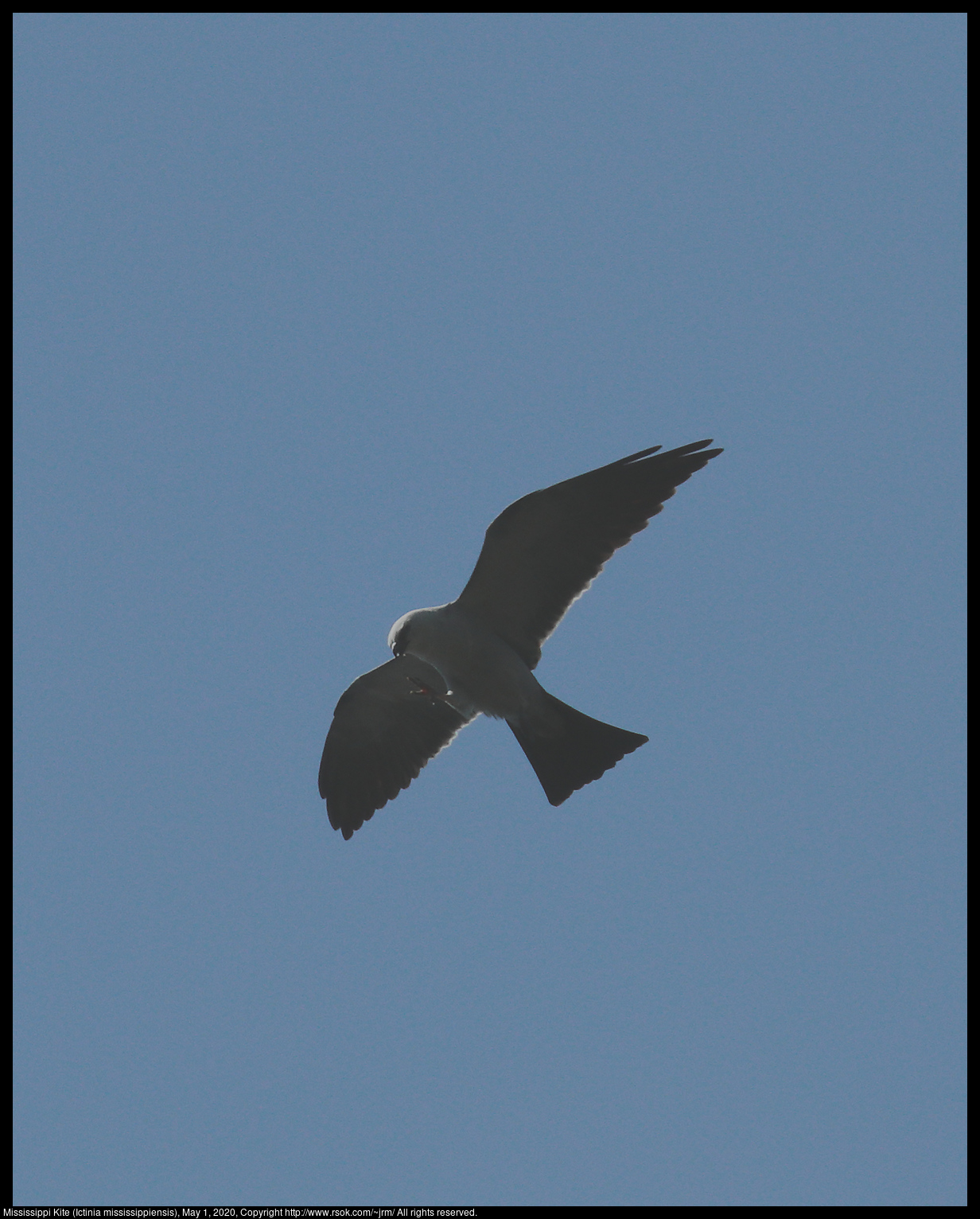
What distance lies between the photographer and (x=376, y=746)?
9359 mm

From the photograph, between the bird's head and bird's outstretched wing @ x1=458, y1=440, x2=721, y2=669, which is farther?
the bird's head

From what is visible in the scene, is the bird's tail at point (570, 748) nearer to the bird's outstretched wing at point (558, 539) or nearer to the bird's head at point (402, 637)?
the bird's outstretched wing at point (558, 539)

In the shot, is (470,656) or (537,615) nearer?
(470,656)

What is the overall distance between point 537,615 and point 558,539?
0.69 metres

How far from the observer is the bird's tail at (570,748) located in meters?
8.09

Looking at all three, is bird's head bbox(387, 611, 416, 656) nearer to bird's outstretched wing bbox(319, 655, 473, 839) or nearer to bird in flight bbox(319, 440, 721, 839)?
bird in flight bbox(319, 440, 721, 839)

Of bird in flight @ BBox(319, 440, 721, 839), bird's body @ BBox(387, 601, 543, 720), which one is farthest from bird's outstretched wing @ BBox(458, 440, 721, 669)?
bird's body @ BBox(387, 601, 543, 720)

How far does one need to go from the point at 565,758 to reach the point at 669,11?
662 centimetres

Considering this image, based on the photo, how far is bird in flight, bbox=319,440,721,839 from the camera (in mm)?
7645

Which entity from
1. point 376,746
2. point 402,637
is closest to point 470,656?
point 402,637

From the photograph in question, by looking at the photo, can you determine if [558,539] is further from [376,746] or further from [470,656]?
[376,746]

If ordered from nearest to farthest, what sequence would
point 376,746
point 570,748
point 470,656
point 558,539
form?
point 558,539, point 470,656, point 570,748, point 376,746
